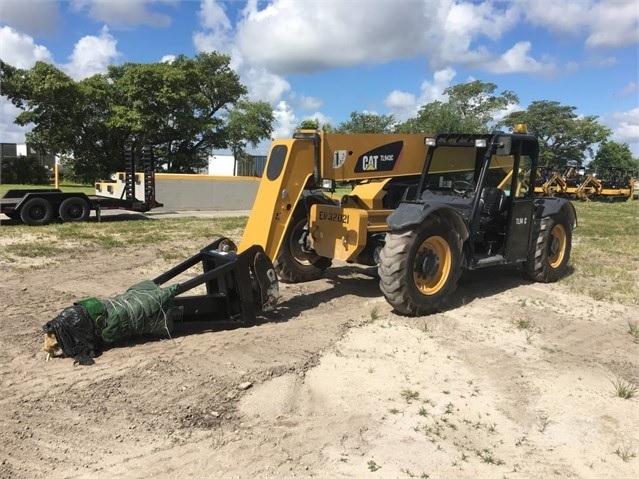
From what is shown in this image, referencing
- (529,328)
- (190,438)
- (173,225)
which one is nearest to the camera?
(190,438)

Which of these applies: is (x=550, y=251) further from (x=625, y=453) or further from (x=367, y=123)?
(x=367, y=123)

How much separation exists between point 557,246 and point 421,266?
3255mm

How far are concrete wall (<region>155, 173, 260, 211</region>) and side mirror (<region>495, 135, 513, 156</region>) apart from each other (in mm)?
14475

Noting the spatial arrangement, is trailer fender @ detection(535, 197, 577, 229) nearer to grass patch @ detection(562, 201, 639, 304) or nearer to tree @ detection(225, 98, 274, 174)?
grass patch @ detection(562, 201, 639, 304)

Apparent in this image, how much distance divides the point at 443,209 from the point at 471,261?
3.21 ft

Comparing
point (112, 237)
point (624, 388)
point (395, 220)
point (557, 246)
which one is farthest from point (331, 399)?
point (112, 237)

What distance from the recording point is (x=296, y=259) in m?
7.57

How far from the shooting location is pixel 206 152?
35.3m

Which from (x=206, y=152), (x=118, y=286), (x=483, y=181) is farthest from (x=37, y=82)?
(x=483, y=181)

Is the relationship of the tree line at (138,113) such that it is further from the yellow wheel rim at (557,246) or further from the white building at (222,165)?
the yellow wheel rim at (557,246)

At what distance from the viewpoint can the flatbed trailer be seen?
1323cm

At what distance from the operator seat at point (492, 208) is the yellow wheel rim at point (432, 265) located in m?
1.15

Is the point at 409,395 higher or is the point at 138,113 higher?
the point at 138,113

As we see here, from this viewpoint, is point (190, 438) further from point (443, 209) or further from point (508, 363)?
point (443, 209)
